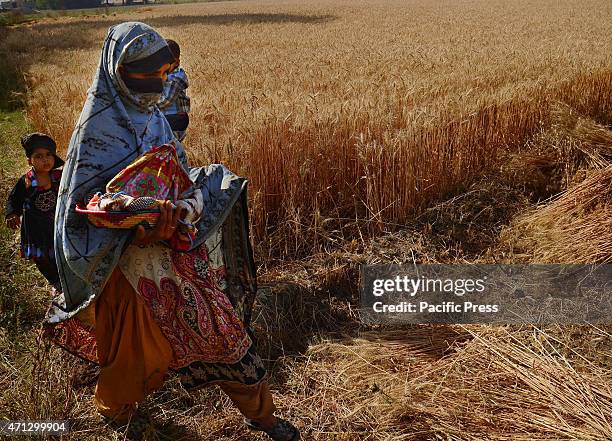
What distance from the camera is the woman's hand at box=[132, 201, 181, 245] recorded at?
180 centimetres

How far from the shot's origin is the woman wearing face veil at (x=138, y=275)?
6.09 ft

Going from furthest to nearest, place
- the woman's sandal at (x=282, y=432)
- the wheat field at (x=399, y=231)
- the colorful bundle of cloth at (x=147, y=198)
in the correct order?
the wheat field at (x=399, y=231), the woman's sandal at (x=282, y=432), the colorful bundle of cloth at (x=147, y=198)

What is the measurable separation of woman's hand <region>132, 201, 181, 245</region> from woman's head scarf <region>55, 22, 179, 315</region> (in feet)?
0.23

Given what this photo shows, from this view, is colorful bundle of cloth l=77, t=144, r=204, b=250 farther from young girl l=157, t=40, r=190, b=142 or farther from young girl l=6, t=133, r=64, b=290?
young girl l=157, t=40, r=190, b=142

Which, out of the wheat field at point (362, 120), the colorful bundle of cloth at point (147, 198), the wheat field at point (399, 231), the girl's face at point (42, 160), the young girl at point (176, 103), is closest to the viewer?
the colorful bundle of cloth at point (147, 198)

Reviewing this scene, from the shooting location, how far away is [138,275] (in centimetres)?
196

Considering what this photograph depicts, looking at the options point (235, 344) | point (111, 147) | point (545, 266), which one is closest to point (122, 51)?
point (111, 147)

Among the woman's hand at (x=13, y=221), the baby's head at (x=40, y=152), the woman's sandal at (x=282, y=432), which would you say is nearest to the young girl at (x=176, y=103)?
the baby's head at (x=40, y=152)

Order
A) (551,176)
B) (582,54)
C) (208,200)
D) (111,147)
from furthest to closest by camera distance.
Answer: (582,54), (551,176), (208,200), (111,147)

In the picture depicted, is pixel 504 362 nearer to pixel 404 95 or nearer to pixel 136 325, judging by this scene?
pixel 136 325

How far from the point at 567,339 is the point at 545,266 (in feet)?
2.63

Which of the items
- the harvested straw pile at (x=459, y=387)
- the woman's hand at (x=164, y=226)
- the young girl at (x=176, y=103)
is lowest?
the harvested straw pile at (x=459, y=387)

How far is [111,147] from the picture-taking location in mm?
1886

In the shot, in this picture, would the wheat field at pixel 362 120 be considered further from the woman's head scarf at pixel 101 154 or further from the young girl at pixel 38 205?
the woman's head scarf at pixel 101 154
